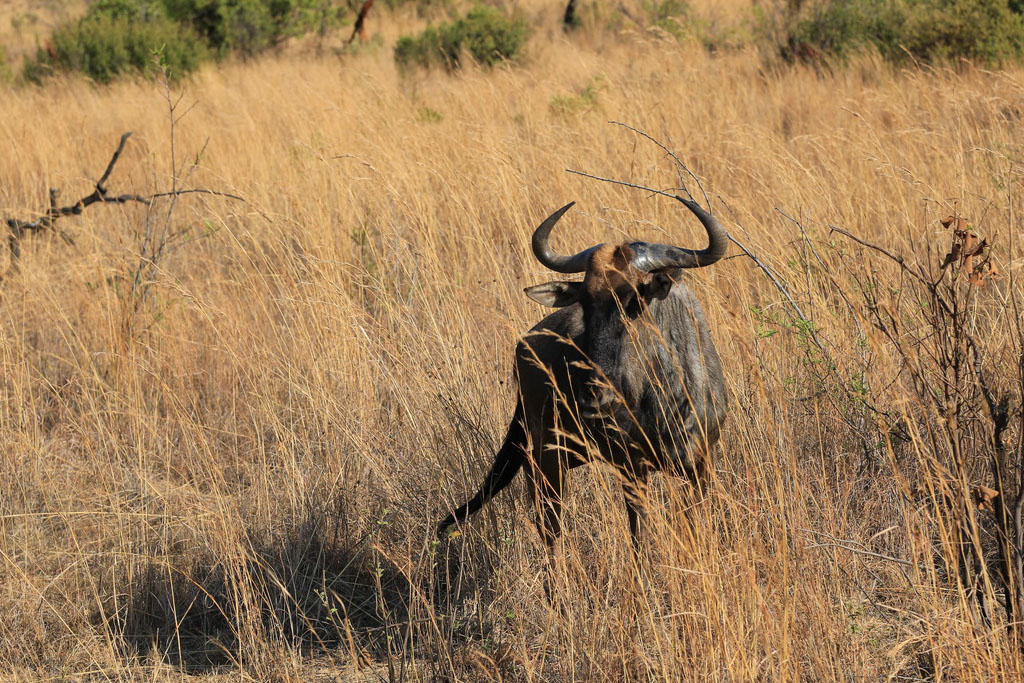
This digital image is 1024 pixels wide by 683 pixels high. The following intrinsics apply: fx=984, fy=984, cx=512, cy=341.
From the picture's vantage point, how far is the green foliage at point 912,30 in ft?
30.9

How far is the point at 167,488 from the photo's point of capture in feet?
14.5

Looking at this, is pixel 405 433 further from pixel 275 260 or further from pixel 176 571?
pixel 275 260

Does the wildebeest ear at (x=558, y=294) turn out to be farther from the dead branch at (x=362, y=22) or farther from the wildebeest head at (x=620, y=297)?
the dead branch at (x=362, y=22)

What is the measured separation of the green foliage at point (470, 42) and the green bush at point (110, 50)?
3.28m

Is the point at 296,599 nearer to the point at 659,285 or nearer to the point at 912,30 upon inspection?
the point at 659,285

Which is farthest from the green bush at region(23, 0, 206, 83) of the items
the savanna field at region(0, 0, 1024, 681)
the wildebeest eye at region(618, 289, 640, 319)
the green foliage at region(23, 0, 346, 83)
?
the wildebeest eye at region(618, 289, 640, 319)

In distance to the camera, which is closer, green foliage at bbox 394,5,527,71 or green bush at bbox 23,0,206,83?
green foliage at bbox 394,5,527,71

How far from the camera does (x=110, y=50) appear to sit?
14.9m

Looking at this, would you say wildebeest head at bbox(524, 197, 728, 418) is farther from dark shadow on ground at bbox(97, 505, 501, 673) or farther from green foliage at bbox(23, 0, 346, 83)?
green foliage at bbox(23, 0, 346, 83)

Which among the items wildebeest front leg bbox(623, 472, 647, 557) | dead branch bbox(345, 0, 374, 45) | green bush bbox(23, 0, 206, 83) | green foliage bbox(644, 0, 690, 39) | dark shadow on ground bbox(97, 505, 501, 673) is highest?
green bush bbox(23, 0, 206, 83)

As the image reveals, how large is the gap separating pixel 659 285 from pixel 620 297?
14cm

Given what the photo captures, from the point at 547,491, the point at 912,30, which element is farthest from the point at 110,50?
the point at 547,491

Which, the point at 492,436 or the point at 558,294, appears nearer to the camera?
the point at 558,294

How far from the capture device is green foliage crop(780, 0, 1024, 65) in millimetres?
Result: 9414
